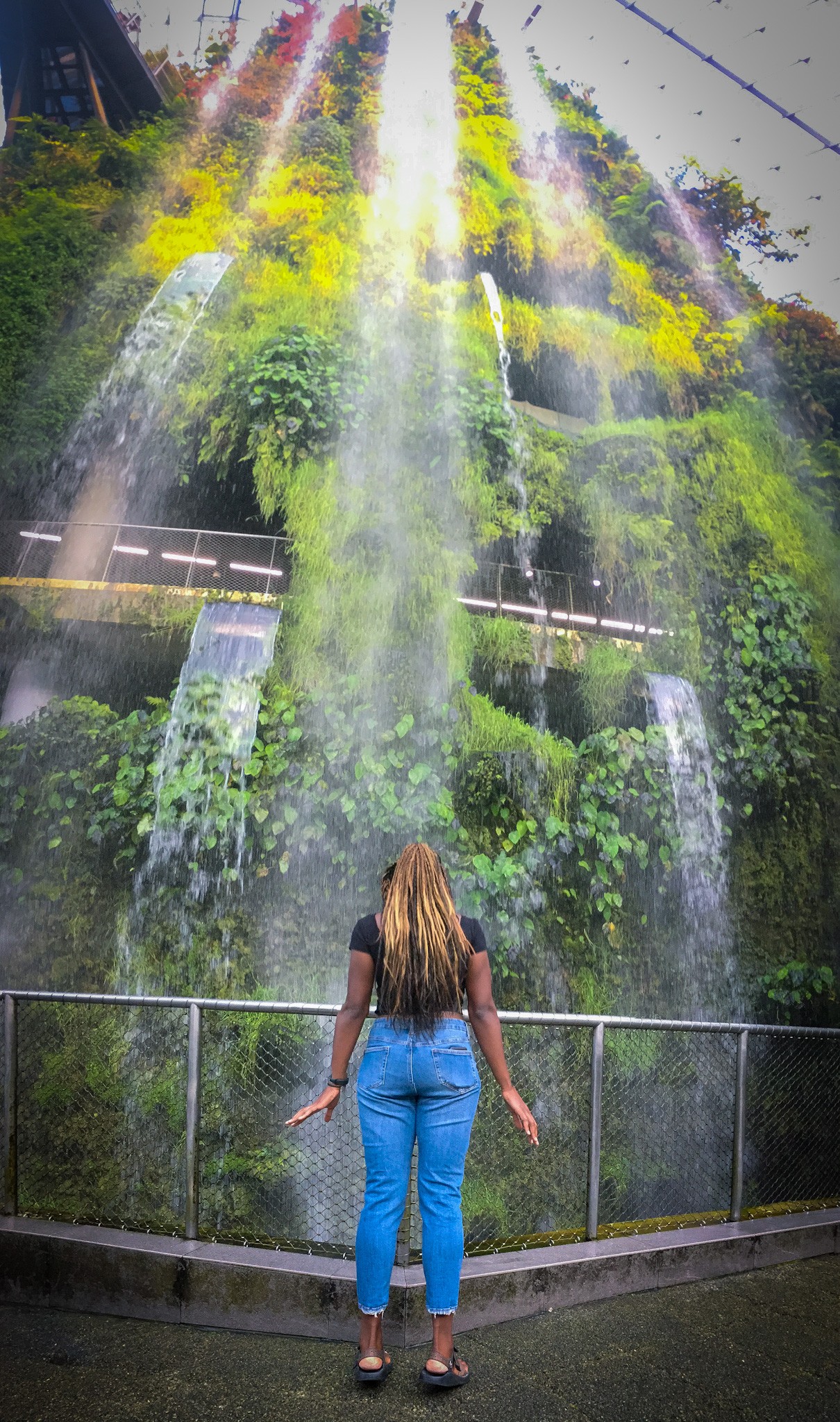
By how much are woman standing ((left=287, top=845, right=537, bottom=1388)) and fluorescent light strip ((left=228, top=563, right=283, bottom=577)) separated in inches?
264

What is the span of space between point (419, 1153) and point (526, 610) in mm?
7251

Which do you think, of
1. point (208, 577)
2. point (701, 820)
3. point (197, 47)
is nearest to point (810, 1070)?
point (701, 820)

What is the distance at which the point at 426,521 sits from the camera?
9648 millimetres

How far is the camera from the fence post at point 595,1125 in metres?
3.96

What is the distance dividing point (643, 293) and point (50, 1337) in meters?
12.0

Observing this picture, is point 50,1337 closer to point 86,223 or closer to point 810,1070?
point 810,1070

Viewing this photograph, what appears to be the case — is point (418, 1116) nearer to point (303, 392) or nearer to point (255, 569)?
point (255, 569)

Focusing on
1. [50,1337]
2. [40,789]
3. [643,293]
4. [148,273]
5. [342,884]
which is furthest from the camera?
[643,293]

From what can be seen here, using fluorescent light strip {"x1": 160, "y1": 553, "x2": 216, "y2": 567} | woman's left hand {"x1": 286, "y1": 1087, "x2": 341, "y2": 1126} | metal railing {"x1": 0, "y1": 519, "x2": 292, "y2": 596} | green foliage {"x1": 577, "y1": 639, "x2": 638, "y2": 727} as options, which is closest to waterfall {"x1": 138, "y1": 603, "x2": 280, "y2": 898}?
metal railing {"x1": 0, "y1": 519, "x2": 292, "y2": 596}

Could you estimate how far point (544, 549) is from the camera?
33.0 feet

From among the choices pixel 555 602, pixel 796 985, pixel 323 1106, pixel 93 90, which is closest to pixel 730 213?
pixel 555 602

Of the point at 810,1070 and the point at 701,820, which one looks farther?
the point at 701,820

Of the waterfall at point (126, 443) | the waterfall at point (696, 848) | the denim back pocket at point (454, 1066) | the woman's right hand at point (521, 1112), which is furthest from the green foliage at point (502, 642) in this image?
the denim back pocket at point (454, 1066)

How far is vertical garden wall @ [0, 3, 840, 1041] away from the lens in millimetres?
8094
